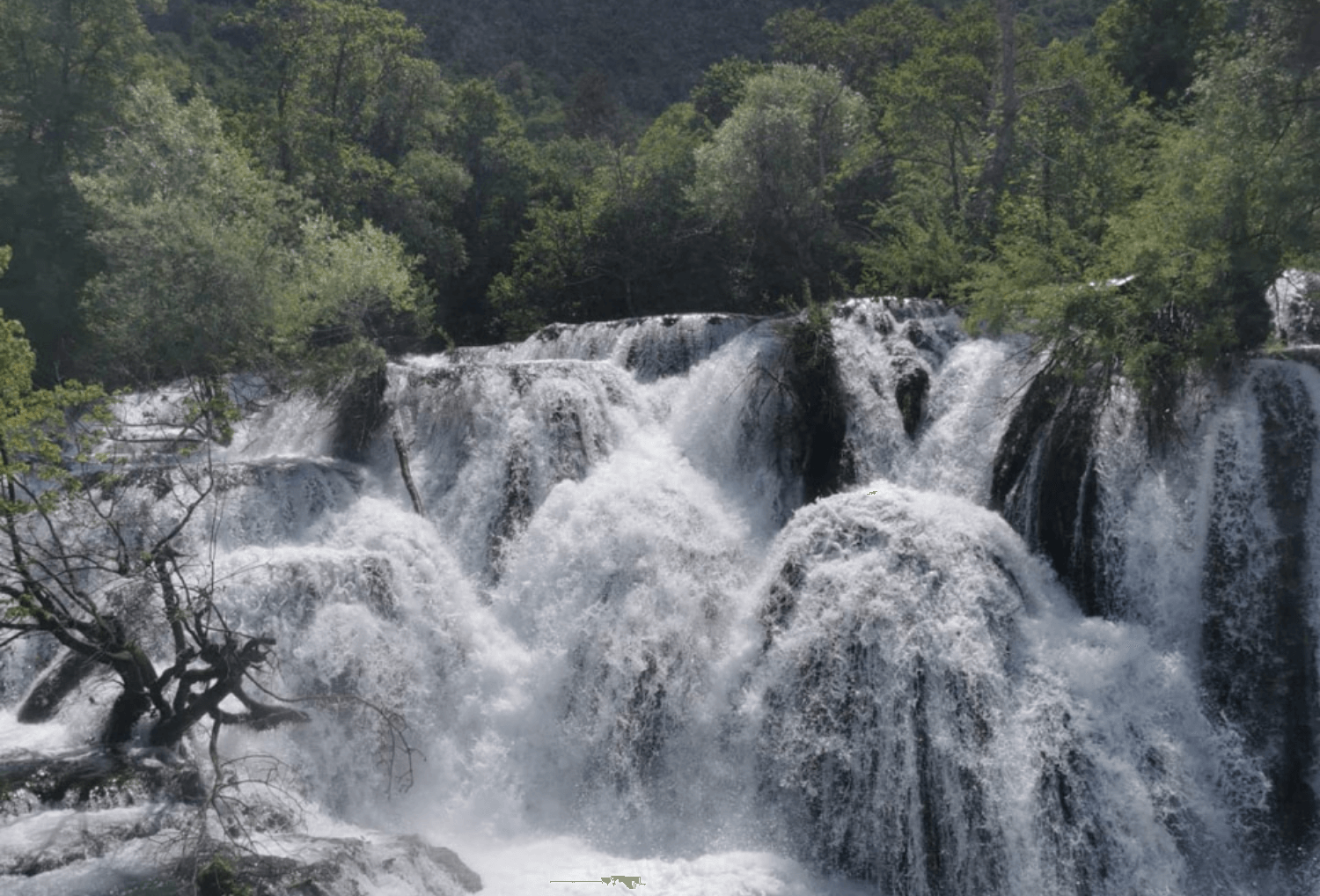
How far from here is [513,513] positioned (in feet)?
46.2

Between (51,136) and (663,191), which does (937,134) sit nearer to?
(663,191)

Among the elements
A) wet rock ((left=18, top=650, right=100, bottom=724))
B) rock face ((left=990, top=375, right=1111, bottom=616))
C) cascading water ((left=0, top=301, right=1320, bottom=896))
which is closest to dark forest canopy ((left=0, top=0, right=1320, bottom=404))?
rock face ((left=990, top=375, right=1111, bottom=616))

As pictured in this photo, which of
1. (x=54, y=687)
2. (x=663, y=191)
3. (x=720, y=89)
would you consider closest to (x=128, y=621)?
(x=54, y=687)

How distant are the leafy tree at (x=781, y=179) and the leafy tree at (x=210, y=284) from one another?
25.9 ft

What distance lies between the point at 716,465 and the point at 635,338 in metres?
3.03

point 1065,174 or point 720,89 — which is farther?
point 720,89

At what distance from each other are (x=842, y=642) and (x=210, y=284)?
40.5ft

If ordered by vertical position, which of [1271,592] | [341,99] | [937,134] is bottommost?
[1271,592]

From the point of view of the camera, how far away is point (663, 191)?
2528cm

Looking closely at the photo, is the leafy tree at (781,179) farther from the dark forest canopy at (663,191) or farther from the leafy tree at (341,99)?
the leafy tree at (341,99)

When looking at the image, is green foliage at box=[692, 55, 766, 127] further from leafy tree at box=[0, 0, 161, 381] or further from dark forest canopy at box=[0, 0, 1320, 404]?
leafy tree at box=[0, 0, 161, 381]

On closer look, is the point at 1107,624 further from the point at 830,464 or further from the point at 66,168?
the point at 66,168

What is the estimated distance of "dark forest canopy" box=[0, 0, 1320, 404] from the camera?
1254cm

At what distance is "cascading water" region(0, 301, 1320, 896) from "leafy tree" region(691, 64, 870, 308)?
29.6 ft
